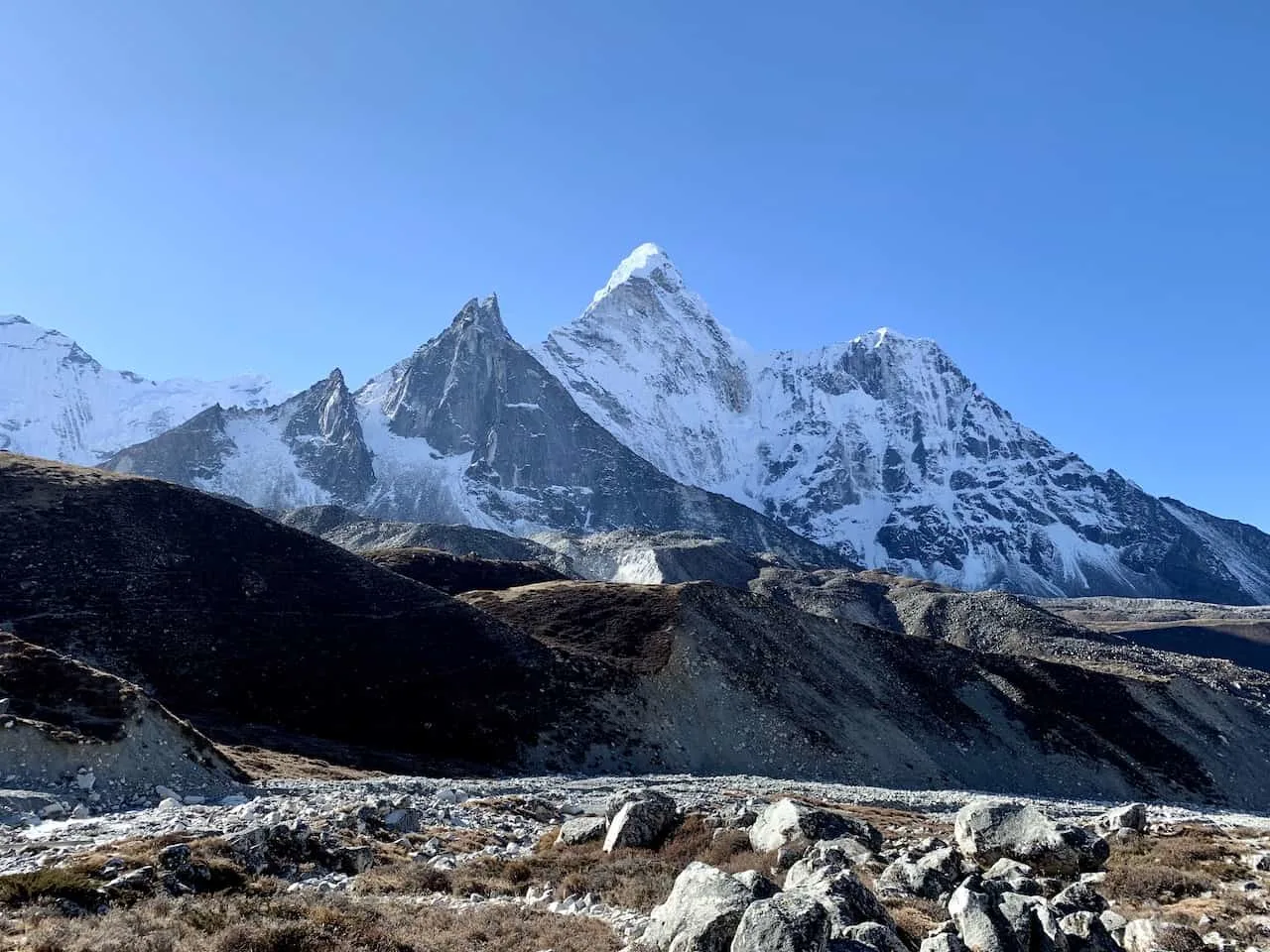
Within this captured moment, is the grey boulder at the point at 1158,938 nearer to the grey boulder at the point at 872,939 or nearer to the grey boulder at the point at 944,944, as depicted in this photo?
the grey boulder at the point at 944,944

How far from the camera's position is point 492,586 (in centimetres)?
12625

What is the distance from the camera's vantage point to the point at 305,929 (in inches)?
615

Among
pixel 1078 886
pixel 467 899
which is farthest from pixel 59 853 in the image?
pixel 1078 886

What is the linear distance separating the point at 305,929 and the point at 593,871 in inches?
359

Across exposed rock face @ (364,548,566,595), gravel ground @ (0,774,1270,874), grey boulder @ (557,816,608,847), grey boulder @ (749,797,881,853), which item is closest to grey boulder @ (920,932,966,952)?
grey boulder @ (749,797,881,853)

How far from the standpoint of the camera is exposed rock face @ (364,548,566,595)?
398 feet

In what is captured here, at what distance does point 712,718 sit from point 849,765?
40.1ft

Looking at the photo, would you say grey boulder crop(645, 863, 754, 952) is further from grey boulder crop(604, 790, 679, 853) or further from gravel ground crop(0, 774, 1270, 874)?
gravel ground crop(0, 774, 1270, 874)

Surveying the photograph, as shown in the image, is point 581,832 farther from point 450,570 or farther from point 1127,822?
point 450,570

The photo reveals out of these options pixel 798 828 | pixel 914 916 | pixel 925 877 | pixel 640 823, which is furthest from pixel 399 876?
pixel 925 877

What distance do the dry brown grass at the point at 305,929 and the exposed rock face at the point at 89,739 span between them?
64.1 feet

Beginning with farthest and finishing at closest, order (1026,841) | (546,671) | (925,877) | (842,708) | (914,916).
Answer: (842,708) → (546,671) → (1026,841) → (925,877) → (914,916)

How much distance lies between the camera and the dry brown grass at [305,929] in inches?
580

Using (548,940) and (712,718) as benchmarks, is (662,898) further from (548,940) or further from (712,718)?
(712,718)
